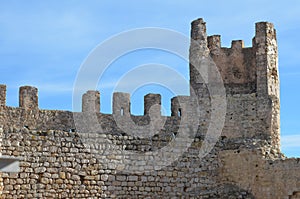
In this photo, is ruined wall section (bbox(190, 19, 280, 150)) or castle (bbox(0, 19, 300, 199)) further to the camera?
ruined wall section (bbox(190, 19, 280, 150))

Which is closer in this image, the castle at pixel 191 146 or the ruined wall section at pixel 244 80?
the castle at pixel 191 146

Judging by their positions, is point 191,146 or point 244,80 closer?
point 191,146

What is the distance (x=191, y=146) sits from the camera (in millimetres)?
18094

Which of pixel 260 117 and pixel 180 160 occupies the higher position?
pixel 260 117

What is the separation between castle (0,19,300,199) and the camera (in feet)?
51.8

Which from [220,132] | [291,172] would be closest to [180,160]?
[291,172]

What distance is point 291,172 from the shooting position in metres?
17.2

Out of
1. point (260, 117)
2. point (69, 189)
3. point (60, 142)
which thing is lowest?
point (69, 189)

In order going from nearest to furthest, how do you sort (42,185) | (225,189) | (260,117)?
(42,185)
(225,189)
(260,117)

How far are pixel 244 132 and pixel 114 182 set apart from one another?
8.18 m

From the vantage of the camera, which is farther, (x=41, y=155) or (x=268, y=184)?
(x=268, y=184)

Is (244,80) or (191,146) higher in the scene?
(244,80)

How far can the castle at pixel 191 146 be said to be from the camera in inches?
622

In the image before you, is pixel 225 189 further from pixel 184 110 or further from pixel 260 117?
pixel 184 110
